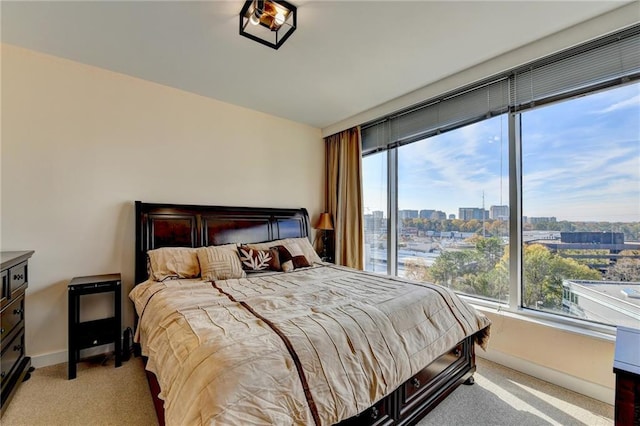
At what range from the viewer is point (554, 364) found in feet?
7.29

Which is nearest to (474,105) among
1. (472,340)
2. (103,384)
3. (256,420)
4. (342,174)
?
(342,174)

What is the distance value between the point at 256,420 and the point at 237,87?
3069 millimetres

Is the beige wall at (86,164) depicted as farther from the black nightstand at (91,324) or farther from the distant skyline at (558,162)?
the distant skyline at (558,162)

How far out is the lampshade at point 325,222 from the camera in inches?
162

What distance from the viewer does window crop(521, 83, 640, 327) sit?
2.06 m

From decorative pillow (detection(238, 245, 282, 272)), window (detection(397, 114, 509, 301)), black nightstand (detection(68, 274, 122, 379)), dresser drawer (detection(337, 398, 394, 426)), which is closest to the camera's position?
dresser drawer (detection(337, 398, 394, 426))

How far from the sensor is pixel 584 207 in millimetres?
2258

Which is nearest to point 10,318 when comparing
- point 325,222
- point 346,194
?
point 325,222

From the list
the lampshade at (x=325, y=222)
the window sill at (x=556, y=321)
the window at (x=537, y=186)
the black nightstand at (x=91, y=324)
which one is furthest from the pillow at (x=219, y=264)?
the window sill at (x=556, y=321)

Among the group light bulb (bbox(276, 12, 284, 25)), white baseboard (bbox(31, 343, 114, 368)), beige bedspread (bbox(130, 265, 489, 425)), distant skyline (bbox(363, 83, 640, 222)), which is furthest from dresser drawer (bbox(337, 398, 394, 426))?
white baseboard (bbox(31, 343, 114, 368))

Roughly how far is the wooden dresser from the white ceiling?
179 cm

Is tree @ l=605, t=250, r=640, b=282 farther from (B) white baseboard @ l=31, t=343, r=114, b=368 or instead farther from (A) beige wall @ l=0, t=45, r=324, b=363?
(B) white baseboard @ l=31, t=343, r=114, b=368

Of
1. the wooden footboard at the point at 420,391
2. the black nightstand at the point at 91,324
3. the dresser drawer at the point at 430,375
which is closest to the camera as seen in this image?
the wooden footboard at the point at 420,391

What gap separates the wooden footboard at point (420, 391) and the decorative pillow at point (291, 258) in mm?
1480
